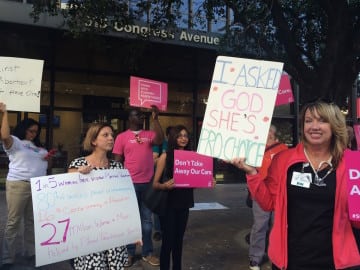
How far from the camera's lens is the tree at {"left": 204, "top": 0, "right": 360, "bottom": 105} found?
545cm

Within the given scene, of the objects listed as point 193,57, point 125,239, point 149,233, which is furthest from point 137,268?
point 193,57

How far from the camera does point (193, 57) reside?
44.5ft

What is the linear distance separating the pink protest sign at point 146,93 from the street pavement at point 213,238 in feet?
6.87

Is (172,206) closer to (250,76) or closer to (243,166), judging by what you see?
(243,166)

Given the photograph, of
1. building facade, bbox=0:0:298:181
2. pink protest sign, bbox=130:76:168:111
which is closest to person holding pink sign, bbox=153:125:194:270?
pink protest sign, bbox=130:76:168:111

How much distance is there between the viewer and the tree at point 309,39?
5449mm

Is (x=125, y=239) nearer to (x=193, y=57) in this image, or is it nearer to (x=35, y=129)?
(x=35, y=129)

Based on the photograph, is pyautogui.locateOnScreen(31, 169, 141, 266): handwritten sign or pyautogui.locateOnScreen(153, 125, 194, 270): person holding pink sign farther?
pyautogui.locateOnScreen(153, 125, 194, 270): person holding pink sign

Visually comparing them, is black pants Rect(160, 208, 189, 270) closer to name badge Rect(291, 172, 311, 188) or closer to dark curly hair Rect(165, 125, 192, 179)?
dark curly hair Rect(165, 125, 192, 179)

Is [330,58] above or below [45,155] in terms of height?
above

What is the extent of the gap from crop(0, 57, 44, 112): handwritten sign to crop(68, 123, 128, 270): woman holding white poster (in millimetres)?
Result: 1125

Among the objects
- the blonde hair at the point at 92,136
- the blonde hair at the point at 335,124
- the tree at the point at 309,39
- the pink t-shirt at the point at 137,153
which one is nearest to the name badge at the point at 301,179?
the blonde hair at the point at 335,124

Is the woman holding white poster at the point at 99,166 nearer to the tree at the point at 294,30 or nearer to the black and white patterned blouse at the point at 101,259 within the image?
the black and white patterned blouse at the point at 101,259

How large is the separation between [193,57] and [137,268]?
9.27 metres
